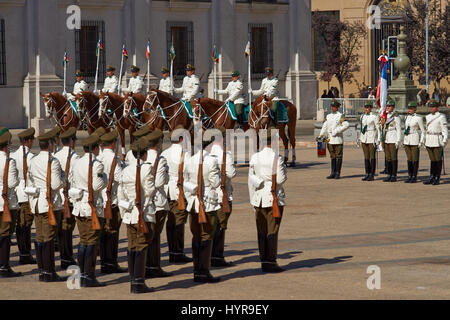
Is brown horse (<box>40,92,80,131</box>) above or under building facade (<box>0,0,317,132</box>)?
under

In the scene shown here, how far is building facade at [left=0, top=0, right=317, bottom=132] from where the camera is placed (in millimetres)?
37469

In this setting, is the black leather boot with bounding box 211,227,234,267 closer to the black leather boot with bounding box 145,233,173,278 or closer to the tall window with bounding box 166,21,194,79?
the black leather boot with bounding box 145,233,173,278

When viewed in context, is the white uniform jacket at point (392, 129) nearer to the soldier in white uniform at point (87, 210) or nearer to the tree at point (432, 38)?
the soldier in white uniform at point (87, 210)

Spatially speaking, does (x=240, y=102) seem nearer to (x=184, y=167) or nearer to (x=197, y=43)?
(x=184, y=167)

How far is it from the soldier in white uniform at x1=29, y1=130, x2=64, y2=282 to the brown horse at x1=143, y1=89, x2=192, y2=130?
12.2 meters

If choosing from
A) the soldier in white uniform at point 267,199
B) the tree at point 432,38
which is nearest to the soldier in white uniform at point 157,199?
the soldier in white uniform at point 267,199

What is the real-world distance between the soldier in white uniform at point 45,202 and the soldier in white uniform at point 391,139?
37.1 feet

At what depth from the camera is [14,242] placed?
14.9m

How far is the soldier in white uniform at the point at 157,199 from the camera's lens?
1134 cm

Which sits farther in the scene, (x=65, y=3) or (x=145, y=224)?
(x=65, y=3)

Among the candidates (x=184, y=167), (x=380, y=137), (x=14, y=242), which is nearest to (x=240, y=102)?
(x=380, y=137)

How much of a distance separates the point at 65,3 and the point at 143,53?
13.1 ft

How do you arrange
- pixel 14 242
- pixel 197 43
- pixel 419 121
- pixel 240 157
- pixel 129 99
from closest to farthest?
pixel 14 242 → pixel 419 121 → pixel 129 99 → pixel 240 157 → pixel 197 43

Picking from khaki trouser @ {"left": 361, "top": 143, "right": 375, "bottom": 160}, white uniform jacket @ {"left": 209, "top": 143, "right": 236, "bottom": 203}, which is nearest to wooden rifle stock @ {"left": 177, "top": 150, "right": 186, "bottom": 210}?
white uniform jacket @ {"left": 209, "top": 143, "right": 236, "bottom": 203}
